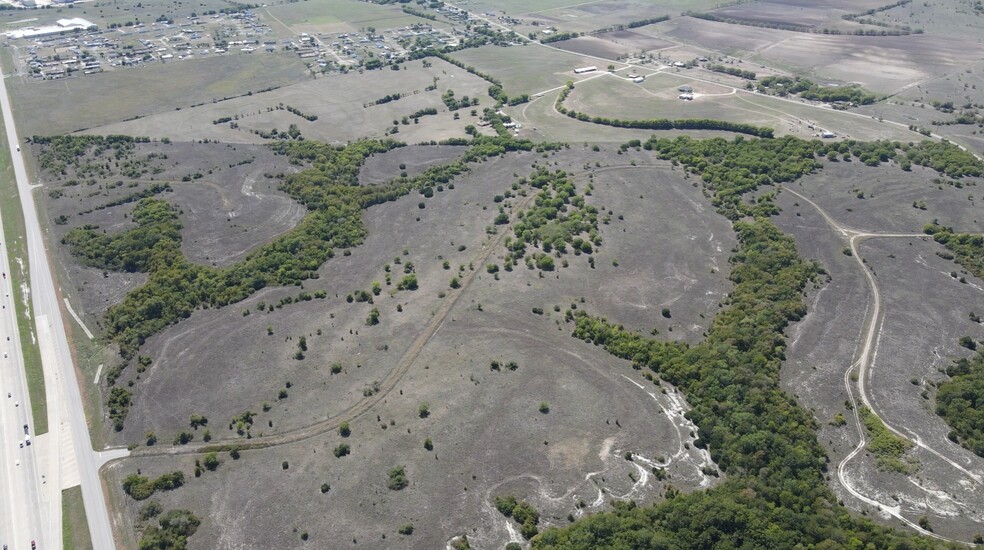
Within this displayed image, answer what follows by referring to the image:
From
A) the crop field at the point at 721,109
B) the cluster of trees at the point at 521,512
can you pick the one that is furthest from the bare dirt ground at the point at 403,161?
the cluster of trees at the point at 521,512

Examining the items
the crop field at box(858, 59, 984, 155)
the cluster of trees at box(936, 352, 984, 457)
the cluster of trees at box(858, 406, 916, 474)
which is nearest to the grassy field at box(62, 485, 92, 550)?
the cluster of trees at box(858, 406, 916, 474)

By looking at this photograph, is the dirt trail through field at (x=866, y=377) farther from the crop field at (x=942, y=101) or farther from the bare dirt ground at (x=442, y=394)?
the crop field at (x=942, y=101)

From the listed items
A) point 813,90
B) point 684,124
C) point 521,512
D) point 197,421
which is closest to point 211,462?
point 197,421

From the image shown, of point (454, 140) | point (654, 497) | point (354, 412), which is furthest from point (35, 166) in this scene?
point (654, 497)

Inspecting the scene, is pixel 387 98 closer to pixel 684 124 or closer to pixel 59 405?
pixel 684 124

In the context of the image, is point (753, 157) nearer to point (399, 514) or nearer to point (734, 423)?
point (734, 423)
